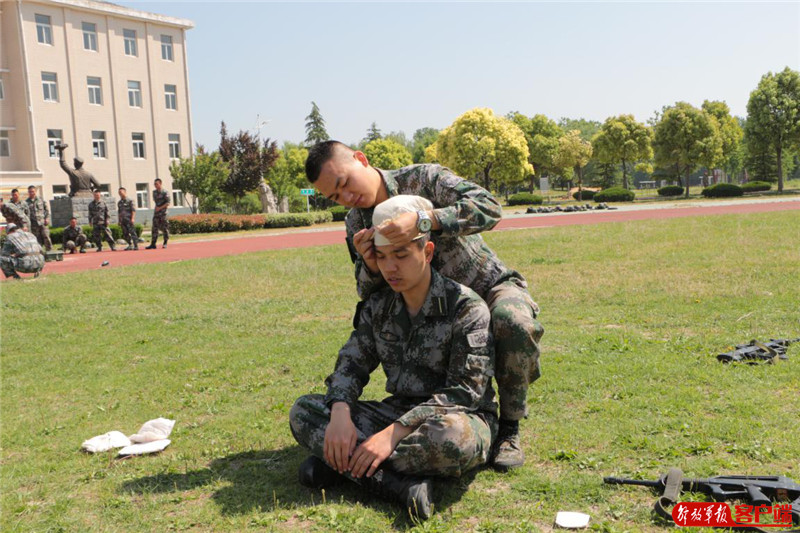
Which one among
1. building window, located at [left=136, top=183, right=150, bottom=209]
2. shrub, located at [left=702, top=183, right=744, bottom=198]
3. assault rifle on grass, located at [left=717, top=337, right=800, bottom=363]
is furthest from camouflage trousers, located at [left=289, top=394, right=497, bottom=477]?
building window, located at [left=136, top=183, right=150, bottom=209]

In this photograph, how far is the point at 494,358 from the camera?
3529 mm

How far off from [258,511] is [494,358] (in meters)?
1.40

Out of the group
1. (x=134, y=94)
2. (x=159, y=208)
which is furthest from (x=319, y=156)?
(x=134, y=94)

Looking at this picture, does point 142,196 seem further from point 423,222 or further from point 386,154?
point 423,222

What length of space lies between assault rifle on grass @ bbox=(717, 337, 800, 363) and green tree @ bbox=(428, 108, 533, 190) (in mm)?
46134

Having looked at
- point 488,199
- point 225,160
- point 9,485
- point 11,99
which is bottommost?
point 9,485

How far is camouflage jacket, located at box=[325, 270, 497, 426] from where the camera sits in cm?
332

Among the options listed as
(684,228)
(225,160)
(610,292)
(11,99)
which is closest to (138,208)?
(225,160)

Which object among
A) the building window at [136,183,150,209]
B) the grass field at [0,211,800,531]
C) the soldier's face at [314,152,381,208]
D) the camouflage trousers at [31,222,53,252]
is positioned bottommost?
the grass field at [0,211,800,531]

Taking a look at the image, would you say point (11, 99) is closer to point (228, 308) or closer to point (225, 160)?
point (225, 160)

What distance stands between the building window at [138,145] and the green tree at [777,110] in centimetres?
4316

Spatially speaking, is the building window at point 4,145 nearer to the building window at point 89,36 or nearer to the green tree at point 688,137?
the building window at point 89,36

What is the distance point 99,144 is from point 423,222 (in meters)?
45.0

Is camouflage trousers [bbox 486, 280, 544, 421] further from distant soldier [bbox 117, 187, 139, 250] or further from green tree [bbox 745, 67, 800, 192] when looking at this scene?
green tree [bbox 745, 67, 800, 192]
